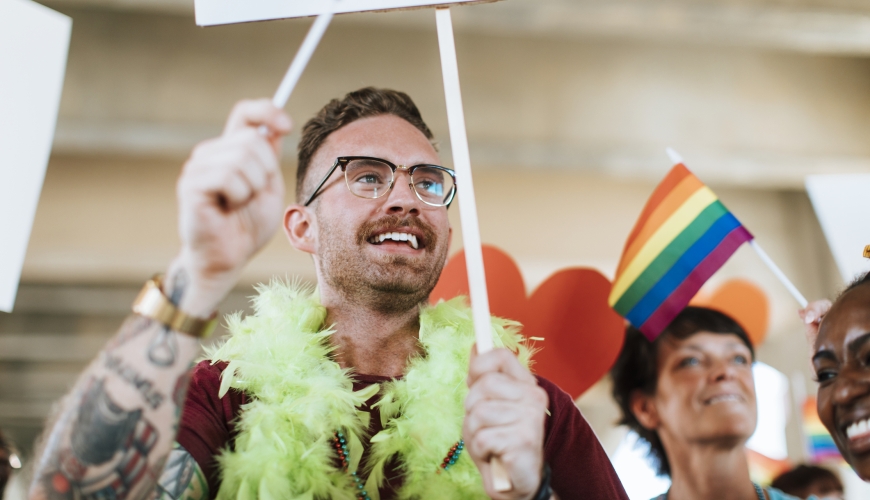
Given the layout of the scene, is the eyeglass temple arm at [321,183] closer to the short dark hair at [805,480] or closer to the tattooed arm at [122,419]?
the tattooed arm at [122,419]

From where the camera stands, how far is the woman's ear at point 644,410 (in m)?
2.14

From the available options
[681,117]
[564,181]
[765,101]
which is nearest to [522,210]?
[564,181]

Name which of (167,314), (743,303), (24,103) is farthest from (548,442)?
(743,303)

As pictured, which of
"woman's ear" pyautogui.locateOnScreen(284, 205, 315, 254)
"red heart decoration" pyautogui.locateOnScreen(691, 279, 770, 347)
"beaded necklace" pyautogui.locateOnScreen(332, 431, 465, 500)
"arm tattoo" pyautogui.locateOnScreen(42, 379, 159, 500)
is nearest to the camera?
"arm tattoo" pyautogui.locateOnScreen(42, 379, 159, 500)

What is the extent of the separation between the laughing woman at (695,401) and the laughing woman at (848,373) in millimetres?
439

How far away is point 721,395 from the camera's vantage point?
6.63 feet

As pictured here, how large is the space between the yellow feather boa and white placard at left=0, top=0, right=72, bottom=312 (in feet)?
1.45

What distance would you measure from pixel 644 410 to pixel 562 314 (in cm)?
34

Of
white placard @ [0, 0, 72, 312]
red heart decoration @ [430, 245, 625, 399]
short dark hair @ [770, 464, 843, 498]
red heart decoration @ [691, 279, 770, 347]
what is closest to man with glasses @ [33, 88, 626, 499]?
white placard @ [0, 0, 72, 312]

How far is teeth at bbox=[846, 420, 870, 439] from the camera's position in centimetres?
145

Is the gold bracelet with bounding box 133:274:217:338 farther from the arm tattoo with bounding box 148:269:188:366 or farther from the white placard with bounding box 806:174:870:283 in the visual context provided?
the white placard with bounding box 806:174:870:283

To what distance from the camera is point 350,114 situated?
5.64ft

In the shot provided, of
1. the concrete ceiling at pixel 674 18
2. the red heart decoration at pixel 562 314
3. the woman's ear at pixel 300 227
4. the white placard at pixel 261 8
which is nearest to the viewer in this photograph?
the white placard at pixel 261 8

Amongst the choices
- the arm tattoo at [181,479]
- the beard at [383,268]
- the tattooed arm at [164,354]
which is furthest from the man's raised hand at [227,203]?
the beard at [383,268]
